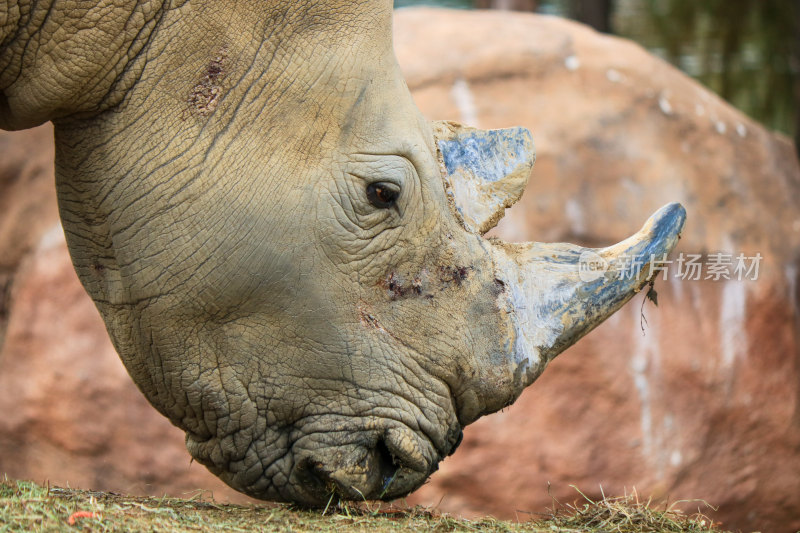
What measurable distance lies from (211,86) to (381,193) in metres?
0.52

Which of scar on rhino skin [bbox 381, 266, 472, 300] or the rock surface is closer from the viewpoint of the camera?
scar on rhino skin [bbox 381, 266, 472, 300]

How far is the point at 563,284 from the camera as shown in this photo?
3.14 metres

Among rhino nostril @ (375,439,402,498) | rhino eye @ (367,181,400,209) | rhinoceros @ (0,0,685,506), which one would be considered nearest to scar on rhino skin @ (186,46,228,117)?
rhinoceros @ (0,0,685,506)

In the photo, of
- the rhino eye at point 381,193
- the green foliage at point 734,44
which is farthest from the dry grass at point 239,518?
the green foliage at point 734,44

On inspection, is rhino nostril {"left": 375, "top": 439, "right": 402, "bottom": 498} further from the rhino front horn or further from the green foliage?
the green foliage

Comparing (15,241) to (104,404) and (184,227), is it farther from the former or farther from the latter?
(184,227)

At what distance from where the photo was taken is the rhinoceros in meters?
2.85

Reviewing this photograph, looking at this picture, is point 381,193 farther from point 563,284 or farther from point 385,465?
point 385,465

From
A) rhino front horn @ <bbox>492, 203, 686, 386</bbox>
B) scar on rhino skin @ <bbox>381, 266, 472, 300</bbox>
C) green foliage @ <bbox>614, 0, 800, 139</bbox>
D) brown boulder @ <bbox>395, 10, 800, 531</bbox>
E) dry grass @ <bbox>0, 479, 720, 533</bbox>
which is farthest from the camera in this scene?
green foliage @ <bbox>614, 0, 800, 139</bbox>

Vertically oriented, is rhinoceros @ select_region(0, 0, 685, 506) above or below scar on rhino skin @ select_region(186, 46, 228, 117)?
below

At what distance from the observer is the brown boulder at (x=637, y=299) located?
6.26 metres

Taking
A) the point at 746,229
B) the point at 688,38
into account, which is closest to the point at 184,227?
the point at 746,229

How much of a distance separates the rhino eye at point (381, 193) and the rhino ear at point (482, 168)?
223 mm

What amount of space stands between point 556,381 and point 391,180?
139 inches
